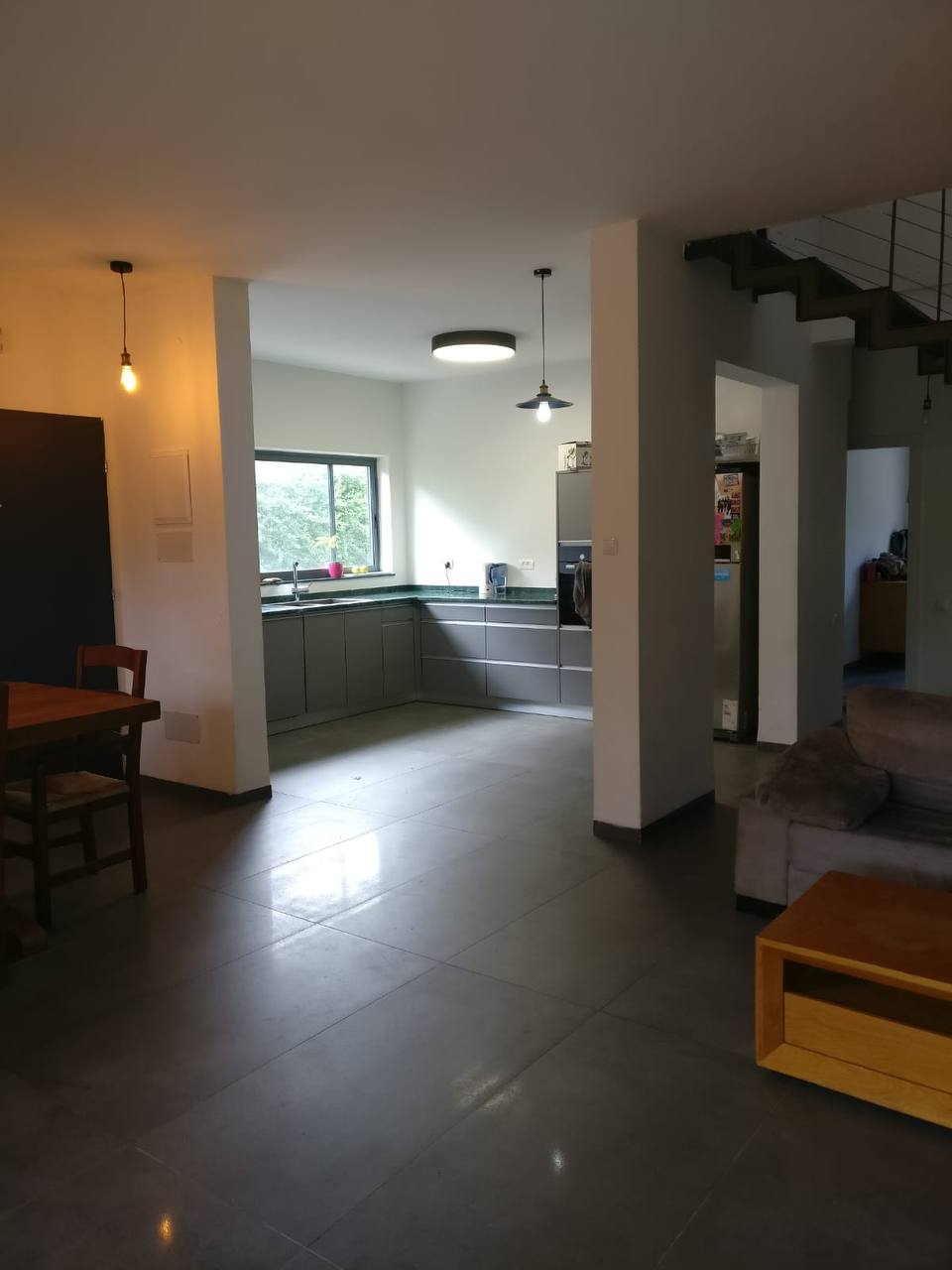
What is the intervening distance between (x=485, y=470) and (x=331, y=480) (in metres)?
1.33

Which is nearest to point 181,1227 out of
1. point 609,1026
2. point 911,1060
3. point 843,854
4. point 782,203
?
point 609,1026

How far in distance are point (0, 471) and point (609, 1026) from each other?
4.14m

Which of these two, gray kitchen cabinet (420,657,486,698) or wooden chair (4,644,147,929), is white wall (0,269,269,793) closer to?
wooden chair (4,644,147,929)

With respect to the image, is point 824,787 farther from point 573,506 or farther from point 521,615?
point 521,615

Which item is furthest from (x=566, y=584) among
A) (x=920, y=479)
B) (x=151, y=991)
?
(x=151, y=991)

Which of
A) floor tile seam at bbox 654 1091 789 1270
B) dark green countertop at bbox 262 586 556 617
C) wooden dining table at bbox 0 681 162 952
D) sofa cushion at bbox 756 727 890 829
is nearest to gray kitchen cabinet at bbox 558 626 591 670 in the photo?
dark green countertop at bbox 262 586 556 617

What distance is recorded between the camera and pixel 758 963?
2422mm

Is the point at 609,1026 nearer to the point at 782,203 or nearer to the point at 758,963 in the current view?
the point at 758,963

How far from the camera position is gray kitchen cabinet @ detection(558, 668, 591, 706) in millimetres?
7047

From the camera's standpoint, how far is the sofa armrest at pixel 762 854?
3363 millimetres

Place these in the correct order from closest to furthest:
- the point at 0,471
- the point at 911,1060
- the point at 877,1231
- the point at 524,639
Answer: the point at 877,1231 < the point at 911,1060 < the point at 0,471 < the point at 524,639

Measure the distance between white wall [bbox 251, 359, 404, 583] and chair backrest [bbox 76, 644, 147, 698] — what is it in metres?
3.34

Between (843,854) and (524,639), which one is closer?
(843,854)

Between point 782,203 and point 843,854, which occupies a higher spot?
point 782,203
